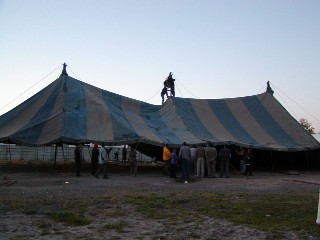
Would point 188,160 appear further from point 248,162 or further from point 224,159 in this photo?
point 248,162

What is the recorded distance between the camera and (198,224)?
5.78 meters

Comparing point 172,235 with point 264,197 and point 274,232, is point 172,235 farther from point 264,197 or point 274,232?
point 264,197

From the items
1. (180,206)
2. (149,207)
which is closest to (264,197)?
(180,206)

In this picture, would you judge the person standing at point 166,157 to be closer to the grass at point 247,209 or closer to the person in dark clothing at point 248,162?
the person in dark clothing at point 248,162

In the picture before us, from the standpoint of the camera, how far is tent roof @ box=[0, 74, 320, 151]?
50.2 feet

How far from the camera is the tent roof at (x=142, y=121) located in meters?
15.3

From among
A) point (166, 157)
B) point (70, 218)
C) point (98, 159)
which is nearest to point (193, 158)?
point (166, 157)

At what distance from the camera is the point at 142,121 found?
59.0 feet

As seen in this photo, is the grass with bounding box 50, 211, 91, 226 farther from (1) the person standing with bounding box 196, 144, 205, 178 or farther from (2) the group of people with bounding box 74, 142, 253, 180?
(1) the person standing with bounding box 196, 144, 205, 178

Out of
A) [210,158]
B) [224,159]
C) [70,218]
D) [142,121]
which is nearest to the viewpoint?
[70,218]

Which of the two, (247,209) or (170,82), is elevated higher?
(170,82)

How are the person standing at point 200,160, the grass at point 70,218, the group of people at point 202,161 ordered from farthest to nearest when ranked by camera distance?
1. the person standing at point 200,160
2. the group of people at point 202,161
3. the grass at point 70,218

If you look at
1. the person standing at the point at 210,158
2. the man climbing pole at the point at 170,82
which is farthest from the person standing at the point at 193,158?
the man climbing pole at the point at 170,82

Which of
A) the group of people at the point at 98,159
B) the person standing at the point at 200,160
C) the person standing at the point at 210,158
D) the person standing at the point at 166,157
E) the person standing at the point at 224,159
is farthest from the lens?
the person standing at the point at 166,157
